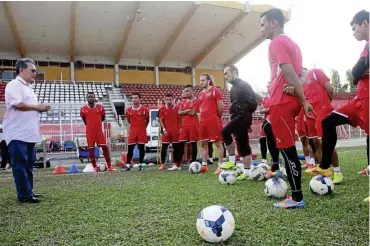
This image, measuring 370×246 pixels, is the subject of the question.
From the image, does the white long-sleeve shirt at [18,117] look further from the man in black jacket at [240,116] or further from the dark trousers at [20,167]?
the man in black jacket at [240,116]

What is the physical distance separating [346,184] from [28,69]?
14.8 ft

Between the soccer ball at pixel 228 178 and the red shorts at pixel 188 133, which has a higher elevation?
the red shorts at pixel 188 133

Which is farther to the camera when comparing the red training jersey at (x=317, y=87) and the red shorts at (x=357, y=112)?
the red training jersey at (x=317, y=87)

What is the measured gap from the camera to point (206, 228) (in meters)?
2.30

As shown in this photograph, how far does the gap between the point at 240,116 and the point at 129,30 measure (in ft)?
71.9

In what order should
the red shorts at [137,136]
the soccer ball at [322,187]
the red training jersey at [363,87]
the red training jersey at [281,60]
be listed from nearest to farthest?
the red training jersey at [281,60]
the red training jersey at [363,87]
the soccer ball at [322,187]
the red shorts at [137,136]

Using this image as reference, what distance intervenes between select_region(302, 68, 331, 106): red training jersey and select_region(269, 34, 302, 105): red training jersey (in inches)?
90.9

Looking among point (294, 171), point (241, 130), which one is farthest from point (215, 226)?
point (241, 130)

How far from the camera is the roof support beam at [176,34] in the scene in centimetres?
2401

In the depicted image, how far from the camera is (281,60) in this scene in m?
3.16

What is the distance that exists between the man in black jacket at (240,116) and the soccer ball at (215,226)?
10.1 ft

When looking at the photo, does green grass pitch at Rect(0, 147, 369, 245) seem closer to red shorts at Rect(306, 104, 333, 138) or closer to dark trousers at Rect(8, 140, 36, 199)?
dark trousers at Rect(8, 140, 36, 199)

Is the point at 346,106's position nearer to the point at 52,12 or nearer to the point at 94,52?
the point at 52,12

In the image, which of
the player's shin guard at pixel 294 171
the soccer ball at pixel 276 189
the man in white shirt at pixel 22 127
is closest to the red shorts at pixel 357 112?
the player's shin guard at pixel 294 171
